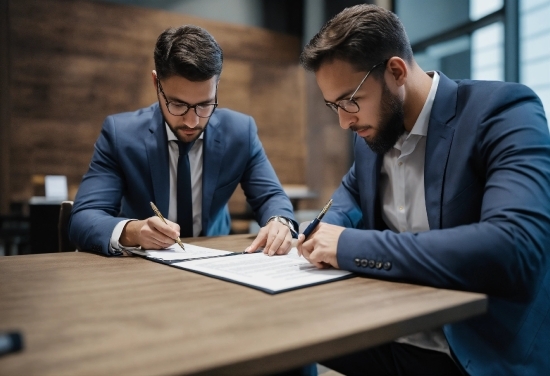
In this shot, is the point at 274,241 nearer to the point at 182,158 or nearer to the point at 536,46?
the point at 182,158

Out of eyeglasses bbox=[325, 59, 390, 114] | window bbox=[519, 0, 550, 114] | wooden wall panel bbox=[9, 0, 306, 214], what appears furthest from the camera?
wooden wall panel bbox=[9, 0, 306, 214]

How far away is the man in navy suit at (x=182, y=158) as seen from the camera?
1.81 meters

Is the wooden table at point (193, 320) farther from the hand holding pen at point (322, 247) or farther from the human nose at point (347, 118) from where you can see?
the human nose at point (347, 118)

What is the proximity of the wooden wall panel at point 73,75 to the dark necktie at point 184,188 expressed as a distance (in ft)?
12.8

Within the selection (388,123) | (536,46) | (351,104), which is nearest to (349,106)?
(351,104)

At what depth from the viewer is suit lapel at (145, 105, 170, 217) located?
1.92 metres

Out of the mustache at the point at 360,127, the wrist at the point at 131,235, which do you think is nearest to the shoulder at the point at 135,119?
the wrist at the point at 131,235

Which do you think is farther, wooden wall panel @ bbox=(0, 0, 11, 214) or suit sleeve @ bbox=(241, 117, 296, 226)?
wooden wall panel @ bbox=(0, 0, 11, 214)

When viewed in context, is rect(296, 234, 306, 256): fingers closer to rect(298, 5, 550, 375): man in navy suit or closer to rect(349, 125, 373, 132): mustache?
rect(298, 5, 550, 375): man in navy suit

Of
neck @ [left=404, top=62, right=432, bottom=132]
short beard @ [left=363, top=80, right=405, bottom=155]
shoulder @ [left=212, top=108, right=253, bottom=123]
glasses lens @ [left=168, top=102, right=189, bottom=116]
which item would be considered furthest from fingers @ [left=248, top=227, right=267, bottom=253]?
shoulder @ [left=212, top=108, right=253, bottom=123]

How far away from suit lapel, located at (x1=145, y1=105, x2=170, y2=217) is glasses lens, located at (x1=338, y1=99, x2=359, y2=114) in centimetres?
88

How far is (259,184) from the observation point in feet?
6.96

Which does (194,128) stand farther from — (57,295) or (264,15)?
(264,15)

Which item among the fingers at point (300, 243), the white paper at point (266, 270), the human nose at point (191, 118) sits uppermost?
the human nose at point (191, 118)
